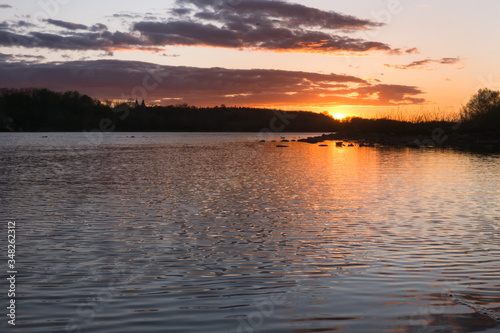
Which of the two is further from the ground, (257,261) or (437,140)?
(437,140)

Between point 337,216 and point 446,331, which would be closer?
point 446,331

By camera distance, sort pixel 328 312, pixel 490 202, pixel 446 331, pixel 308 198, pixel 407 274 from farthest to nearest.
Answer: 1. pixel 308 198
2. pixel 490 202
3. pixel 407 274
4. pixel 328 312
5. pixel 446 331

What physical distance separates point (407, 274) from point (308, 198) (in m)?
14.8

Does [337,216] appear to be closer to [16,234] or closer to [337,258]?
[337,258]

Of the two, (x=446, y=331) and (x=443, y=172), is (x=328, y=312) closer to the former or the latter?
(x=446, y=331)

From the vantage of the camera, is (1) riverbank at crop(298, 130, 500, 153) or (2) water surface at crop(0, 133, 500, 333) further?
(1) riverbank at crop(298, 130, 500, 153)

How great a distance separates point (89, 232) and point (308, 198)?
41.9 ft

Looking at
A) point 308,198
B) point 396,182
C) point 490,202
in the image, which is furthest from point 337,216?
point 396,182

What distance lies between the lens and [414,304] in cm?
1023

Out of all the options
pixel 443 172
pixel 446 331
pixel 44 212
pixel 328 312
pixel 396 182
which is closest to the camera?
pixel 446 331

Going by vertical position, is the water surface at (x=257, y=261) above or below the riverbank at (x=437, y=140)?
below

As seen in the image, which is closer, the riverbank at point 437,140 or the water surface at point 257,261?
the water surface at point 257,261

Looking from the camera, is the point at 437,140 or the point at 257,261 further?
the point at 437,140

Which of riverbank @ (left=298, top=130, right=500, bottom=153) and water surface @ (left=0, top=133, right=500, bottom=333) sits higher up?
riverbank @ (left=298, top=130, right=500, bottom=153)
